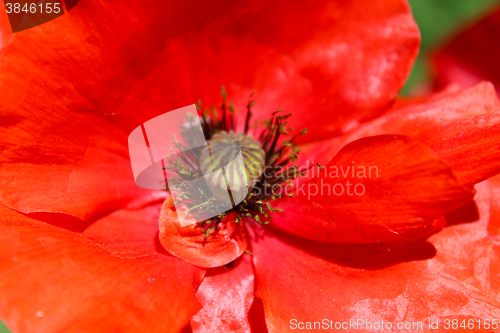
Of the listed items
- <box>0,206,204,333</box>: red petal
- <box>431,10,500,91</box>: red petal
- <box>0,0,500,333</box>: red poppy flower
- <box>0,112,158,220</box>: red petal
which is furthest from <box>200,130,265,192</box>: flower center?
<box>431,10,500,91</box>: red petal

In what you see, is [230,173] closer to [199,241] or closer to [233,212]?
[233,212]

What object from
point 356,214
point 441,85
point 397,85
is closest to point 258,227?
point 356,214

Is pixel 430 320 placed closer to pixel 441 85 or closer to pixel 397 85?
pixel 397 85

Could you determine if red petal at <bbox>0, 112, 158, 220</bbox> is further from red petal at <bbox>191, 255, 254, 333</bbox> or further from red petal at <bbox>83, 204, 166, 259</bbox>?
red petal at <bbox>191, 255, 254, 333</bbox>

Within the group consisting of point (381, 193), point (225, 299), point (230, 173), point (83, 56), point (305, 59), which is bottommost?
point (225, 299)

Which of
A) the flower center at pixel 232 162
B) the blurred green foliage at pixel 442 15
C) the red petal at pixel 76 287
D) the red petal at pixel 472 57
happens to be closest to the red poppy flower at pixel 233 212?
the red petal at pixel 76 287

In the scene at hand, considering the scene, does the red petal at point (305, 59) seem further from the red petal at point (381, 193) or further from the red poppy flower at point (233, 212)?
the red petal at point (381, 193)

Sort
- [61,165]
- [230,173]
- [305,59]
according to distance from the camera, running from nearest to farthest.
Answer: [61,165] < [230,173] < [305,59]

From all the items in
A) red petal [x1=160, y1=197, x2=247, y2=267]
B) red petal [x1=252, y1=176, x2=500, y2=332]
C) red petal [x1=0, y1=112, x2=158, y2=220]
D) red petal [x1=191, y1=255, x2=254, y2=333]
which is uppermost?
red petal [x1=0, y1=112, x2=158, y2=220]

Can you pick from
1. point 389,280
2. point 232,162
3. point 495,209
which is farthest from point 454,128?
point 232,162
